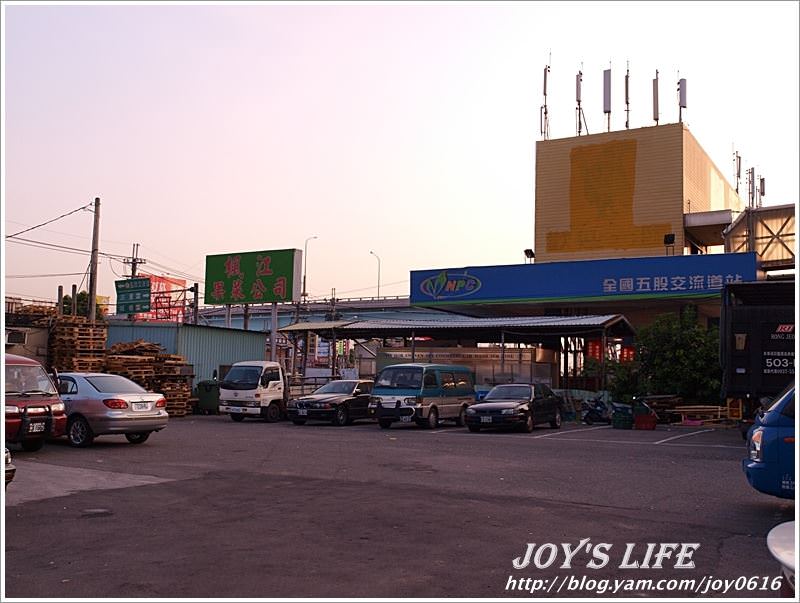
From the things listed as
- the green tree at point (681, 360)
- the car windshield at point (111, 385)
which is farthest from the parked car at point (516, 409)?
the car windshield at point (111, 385)

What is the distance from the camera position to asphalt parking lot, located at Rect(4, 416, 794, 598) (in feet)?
22.8

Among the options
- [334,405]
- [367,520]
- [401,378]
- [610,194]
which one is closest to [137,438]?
[334,405]

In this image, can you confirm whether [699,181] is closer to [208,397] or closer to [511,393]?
[511,393]

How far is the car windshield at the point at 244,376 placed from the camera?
28719mm

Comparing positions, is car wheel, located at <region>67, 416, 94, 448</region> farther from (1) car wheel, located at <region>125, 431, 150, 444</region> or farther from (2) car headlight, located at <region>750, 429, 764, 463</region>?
(2) car headlight, located at <region>750, 429, 764, 463</region>

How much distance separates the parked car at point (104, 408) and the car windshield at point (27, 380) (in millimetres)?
1460

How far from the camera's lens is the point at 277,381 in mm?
29422

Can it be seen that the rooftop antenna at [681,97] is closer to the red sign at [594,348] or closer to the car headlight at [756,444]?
the red sign at [594,348]

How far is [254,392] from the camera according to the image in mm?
28484

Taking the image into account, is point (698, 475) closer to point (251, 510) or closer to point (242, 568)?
point (251, 510)

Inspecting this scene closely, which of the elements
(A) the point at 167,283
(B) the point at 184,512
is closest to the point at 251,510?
(B) the point at 184,512

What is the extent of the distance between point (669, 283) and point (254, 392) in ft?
60.2

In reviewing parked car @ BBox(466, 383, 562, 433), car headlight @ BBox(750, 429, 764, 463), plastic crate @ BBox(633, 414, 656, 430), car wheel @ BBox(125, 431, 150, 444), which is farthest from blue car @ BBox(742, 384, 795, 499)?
plastic crate @ BBox(633, 414, 656, 430)

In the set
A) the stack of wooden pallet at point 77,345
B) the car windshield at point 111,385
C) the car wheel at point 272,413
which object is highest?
the stack of wooden pallet at point 77,345
